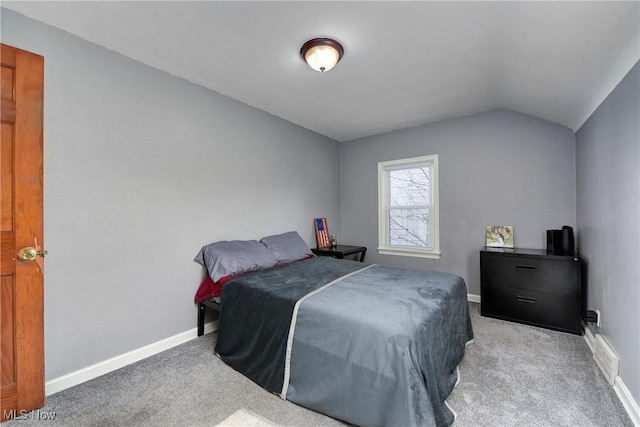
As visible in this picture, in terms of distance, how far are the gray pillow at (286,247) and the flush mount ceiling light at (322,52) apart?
1.90 metres

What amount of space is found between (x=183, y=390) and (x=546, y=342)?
2.95 m

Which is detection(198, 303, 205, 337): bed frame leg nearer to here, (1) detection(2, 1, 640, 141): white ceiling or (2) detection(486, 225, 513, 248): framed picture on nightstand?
(1) detection(2, 1, 640, 141): white ceiling

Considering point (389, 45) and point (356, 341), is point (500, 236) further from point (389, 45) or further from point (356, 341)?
point (356, 341)

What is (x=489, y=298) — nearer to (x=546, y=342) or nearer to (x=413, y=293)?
(x=546, y=342)

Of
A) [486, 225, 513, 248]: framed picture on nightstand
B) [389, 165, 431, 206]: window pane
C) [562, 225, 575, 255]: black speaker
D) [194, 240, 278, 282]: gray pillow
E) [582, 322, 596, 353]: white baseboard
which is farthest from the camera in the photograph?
[389, 165, 431, 206]: window pane

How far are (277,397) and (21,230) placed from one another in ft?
5.93

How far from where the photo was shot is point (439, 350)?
166 centimetres

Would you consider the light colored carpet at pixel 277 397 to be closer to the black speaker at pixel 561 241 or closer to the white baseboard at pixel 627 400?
the white baseboard at pixel 627 400

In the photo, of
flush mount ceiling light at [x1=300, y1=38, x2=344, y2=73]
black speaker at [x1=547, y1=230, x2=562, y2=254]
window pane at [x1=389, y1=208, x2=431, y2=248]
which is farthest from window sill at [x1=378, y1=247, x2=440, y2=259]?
flush mount ceiling light at [x1=300, y1=38, x2=344, y2=73]

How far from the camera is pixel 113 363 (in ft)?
6.81

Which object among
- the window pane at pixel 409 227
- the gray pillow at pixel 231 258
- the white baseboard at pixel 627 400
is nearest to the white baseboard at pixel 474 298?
the window pane at pixel 409 227

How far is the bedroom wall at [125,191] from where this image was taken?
185 cm

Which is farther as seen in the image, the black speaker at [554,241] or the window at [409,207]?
the window at [409,207]

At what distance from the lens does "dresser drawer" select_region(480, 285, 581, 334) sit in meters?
2.61
